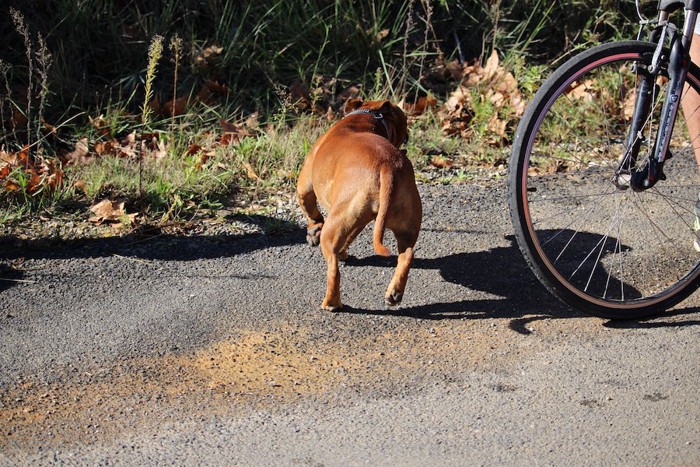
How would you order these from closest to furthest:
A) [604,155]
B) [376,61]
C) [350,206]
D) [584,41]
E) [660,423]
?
1. [660,423]
2. [350,206]
3. [604,155]
4. [376,61]
5. [584,41]

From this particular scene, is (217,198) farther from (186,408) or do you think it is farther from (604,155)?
(604,155)

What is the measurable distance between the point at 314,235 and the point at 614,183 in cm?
145

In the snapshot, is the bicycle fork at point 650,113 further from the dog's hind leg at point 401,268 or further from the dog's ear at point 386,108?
the dog's ear at point 386,108

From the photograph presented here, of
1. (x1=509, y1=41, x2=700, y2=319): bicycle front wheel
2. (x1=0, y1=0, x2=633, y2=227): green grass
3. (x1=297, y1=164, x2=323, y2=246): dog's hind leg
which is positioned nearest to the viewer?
(x1=509, y1=41, x2=700, y2=319): bicycle front wheel

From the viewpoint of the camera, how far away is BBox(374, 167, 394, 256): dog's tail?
365 centimetres

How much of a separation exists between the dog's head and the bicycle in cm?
84

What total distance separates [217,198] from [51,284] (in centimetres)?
117

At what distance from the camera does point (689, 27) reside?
3578 mm

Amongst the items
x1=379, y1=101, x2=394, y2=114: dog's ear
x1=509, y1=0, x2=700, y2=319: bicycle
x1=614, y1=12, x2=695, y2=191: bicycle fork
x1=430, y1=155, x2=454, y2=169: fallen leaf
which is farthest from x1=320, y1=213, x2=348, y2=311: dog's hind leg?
x1=430, y1=155, x2=454, y2=169: fallen leaf

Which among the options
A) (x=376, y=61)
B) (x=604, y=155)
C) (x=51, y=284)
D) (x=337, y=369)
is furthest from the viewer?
(x=376, y=61)

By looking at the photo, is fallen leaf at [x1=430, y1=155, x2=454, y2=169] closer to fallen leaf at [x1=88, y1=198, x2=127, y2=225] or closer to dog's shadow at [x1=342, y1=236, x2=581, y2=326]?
dog's shadow at [x1=342, y1=236, x2=581, y2=326]

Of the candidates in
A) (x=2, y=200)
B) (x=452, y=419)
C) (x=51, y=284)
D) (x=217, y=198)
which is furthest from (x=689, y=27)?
(x=2, y=200)

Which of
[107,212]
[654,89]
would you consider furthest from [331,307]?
[654,89]

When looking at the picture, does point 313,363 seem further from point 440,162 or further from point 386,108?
point 440,162
